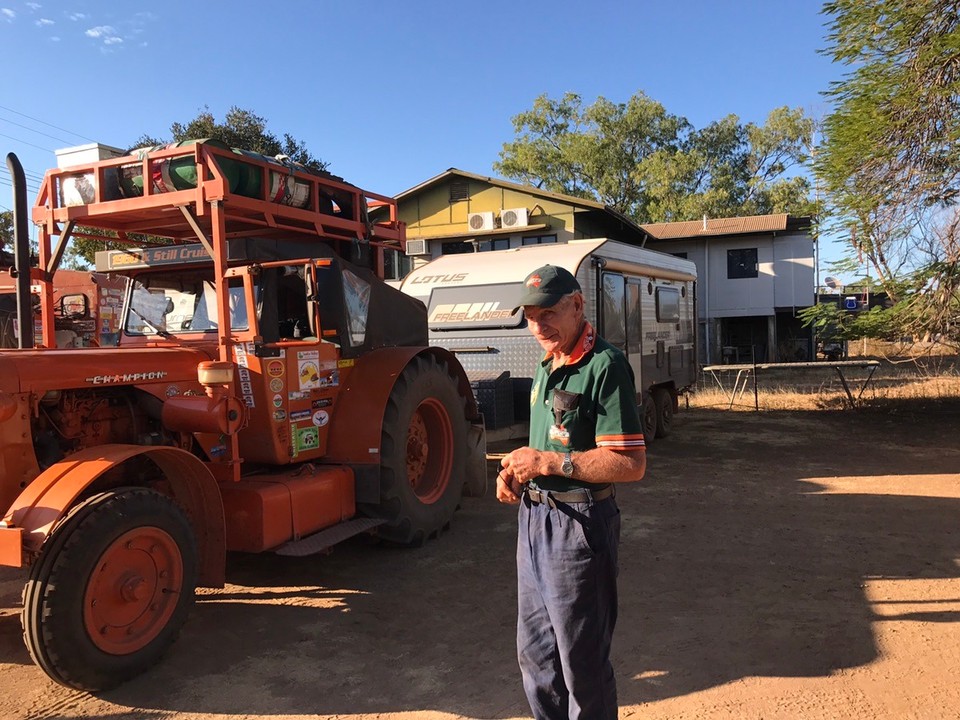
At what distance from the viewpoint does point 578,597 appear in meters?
2.35

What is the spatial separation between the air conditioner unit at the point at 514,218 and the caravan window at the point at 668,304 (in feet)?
30.5

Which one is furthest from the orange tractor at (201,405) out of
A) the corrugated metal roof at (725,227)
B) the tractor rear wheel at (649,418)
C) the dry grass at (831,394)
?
the corrugated metal roof at (725,227)

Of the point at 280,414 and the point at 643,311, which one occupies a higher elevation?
the point at 643,311

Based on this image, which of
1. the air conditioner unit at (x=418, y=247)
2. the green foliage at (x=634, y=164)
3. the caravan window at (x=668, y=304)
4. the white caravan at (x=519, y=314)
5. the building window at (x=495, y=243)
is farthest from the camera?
the green foliage at (x=634, y=164)

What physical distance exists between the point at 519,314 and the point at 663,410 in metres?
3.74

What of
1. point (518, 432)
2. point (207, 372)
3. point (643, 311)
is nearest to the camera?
point (207, 372)

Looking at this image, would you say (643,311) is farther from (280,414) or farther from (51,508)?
(51,508)

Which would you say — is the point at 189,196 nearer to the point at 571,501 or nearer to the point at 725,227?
the point at 571,501

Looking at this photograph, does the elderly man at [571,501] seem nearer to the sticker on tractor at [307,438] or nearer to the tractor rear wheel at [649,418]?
the sticker on tractor at [307,438]

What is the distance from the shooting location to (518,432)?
7938 mm

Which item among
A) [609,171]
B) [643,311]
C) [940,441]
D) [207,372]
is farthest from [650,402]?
[609,171]

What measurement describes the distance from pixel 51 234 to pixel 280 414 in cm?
184

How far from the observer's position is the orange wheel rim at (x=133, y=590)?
3268mm

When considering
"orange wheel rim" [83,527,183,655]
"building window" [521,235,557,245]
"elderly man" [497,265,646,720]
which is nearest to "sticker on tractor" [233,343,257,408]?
"orange wheel rim" [83,527,183,655]
